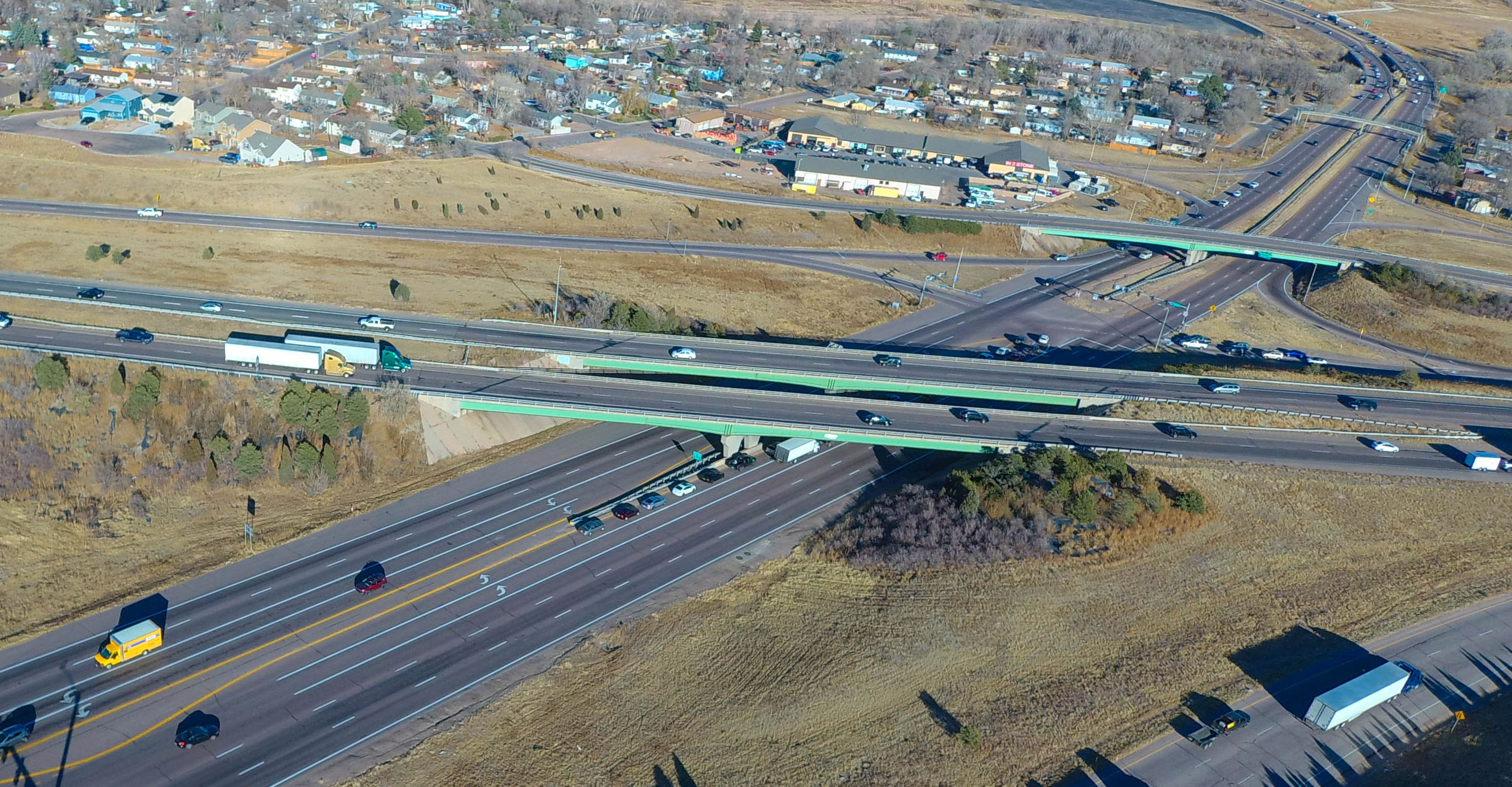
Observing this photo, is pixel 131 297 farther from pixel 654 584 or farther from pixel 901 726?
pixel 901 726

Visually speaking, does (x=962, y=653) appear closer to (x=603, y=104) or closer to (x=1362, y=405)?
(x=1362, y=405)

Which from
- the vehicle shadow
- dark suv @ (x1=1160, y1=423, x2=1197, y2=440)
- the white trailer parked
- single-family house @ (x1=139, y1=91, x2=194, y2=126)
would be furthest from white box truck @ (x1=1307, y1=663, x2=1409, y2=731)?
single-family house @ (x1=139, y1=91, x2=194, y2=126)

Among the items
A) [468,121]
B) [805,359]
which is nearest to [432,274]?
[805,359]

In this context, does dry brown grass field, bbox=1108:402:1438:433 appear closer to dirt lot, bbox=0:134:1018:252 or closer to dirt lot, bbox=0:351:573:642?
dirt lot, bbox=0:351:573:642

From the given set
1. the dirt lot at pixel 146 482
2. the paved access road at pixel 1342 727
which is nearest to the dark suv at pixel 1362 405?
the paved access road at pixel 1342 727

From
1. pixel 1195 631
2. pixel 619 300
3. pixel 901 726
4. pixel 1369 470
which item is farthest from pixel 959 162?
pixel 901 726

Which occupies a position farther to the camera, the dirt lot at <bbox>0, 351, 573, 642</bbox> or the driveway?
the driveway
